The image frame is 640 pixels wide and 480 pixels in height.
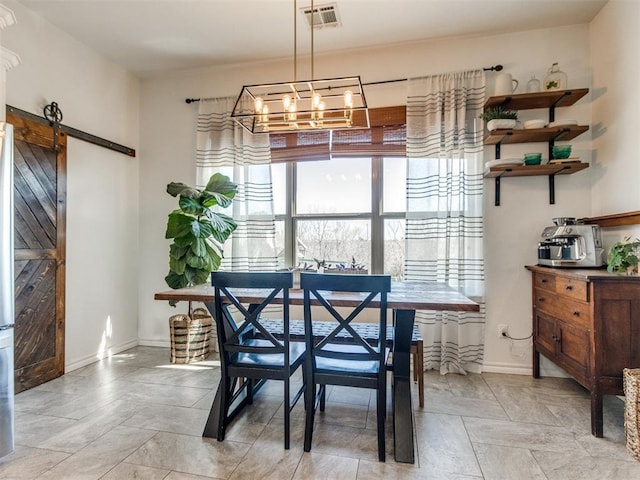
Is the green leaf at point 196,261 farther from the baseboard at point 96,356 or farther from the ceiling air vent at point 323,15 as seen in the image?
the ceiling air vent at point 323,15

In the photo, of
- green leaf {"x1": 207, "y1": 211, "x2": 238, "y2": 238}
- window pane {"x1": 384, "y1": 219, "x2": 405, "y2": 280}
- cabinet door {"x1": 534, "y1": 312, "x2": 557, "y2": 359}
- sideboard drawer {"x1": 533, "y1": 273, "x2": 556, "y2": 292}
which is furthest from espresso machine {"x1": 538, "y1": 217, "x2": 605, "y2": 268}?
green leaf {"x1": 207, "y1": 211, "x2": 238, "y2": 238}

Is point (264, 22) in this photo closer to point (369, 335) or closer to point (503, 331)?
point (369, 335)

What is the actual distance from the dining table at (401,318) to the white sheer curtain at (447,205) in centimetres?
93

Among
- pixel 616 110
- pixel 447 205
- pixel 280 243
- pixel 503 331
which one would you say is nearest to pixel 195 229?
pixel 280 243

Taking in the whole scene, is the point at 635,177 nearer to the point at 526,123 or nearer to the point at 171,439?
the point at 526,123

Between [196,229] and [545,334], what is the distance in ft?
9.94

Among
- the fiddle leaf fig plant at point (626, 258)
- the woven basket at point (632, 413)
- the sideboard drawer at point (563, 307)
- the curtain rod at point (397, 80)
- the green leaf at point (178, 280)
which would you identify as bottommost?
the woven basket at point (632, 413)

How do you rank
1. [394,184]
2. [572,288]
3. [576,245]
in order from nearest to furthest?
[572,288] < [576,245] < [394,184]

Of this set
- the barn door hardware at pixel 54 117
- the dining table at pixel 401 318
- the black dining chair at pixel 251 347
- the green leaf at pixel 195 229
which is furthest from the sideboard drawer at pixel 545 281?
the barn door hardware at pixel 54 117

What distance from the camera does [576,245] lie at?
251 cm

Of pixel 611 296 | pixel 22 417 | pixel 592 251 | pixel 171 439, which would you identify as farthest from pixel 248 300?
pixel 592 251

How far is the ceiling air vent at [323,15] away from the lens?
269 cm

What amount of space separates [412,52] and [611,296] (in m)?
2.54

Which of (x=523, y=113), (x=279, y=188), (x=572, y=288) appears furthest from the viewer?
(x=279, y=188)
